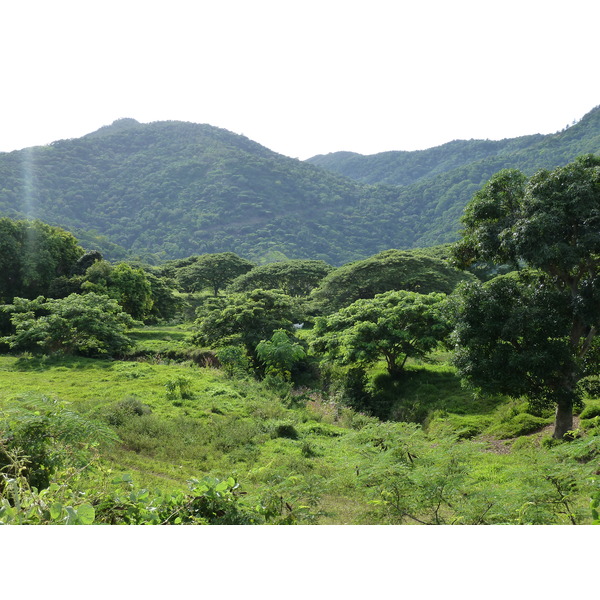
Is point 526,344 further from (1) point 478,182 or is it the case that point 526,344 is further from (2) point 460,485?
(1) point 478,182

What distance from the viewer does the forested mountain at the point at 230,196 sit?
100000 mm

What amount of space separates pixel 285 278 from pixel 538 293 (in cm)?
3249

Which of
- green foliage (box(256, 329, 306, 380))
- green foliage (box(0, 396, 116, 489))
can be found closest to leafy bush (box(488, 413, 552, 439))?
green foliage (box(256, 329, 306, 380))

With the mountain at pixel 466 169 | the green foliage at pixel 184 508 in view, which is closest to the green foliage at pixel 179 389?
the green foliage at pixel 184 508

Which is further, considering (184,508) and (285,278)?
(285,278)

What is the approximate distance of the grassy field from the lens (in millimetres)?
4508

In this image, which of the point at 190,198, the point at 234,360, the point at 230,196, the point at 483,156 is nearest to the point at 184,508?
the point at 234,360

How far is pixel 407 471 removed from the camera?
5.11 meters

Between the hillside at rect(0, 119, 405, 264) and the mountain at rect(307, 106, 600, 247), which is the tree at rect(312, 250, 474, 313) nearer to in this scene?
the mountain at rect(307, 106, 600, 247)

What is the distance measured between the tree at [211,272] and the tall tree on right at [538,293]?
38.1 m

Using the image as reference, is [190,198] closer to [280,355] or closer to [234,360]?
[234,360]

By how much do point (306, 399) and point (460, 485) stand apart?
11.3 metres

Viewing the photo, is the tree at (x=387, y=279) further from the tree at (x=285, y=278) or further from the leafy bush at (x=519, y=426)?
the leafy bush at (x=519, y=426)

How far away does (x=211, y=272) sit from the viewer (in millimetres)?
45625
